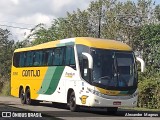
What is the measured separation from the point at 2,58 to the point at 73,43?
53.4 m

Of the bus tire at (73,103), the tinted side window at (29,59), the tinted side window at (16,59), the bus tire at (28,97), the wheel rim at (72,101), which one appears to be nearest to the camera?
the bus tire at (73,103)

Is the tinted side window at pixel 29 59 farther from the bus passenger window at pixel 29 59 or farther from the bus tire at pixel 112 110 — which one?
the bus tire at pixel 112 110

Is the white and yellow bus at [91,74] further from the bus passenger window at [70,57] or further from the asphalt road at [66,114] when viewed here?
the asphalt road at [66,114]

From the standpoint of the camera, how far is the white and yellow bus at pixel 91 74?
19.0 m

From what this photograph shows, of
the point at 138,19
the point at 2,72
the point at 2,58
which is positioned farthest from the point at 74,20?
the point at 2,58

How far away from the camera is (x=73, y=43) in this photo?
21.1 m

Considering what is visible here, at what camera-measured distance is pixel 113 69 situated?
1934cm

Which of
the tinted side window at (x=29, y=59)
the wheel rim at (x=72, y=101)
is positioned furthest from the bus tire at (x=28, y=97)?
the wheel rim at (x=72, y=101)

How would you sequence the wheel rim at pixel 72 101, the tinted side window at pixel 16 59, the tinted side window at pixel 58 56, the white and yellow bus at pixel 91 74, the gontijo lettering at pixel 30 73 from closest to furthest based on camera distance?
the white and yellow bus at pixel 91 74, the wheel rim at pixel 72 101, the tinted side window at pixel 58 56, the gontijo lettering at pixel 30 73, the tinted side window at pixel 16 59

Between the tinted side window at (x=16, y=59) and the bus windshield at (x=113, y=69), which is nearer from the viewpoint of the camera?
the bus windshield at (x=113, y=69)

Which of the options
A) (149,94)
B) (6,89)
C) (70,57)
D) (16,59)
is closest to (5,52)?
(6,89)

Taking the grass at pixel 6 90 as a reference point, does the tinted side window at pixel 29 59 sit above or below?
above

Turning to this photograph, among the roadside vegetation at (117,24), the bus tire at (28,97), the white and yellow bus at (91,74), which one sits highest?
the roadside vegetation at (117,24)

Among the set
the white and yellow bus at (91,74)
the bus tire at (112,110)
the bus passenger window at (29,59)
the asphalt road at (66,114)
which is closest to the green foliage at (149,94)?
the asphalt road at (66,114)
